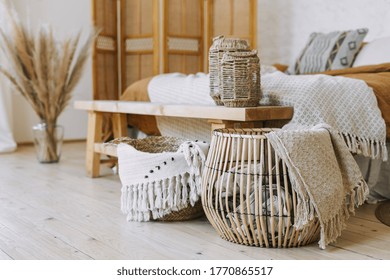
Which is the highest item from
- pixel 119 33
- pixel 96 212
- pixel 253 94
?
pixel 119 33

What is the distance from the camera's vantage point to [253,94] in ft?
7.09

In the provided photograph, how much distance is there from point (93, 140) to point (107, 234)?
4.06ft

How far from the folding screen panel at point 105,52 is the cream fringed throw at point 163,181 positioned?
88.0 inches

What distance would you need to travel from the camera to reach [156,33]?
4293 mm

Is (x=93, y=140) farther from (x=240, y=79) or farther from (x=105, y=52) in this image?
(x=105, y=52)

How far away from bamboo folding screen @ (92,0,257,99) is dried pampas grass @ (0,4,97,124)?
471 mm

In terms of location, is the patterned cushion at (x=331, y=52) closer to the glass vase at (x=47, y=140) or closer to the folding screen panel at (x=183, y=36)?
the folding screen panel at (x=183, y=36)

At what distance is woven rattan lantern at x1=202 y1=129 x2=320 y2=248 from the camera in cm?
A: 173

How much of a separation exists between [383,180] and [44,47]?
2372 millimetres

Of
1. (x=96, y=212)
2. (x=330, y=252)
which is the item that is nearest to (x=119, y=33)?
(x=96, y=212)

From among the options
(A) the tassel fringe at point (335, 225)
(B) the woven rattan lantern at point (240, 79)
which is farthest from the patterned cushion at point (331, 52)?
(A) the tassel fringe at point (335, 225)

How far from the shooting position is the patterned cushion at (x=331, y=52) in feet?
11.8
